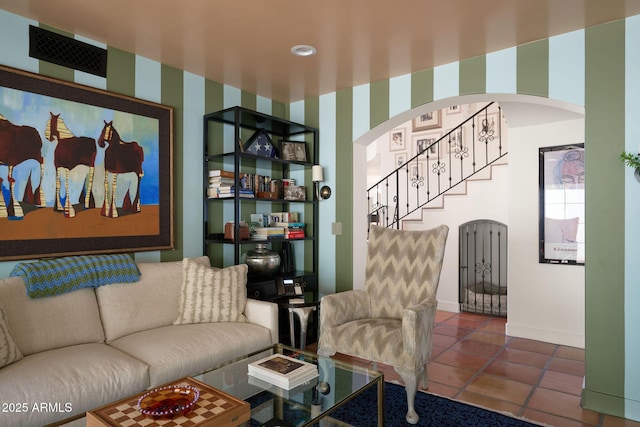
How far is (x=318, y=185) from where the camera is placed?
420cm

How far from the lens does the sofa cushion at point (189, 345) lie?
227 centimetres

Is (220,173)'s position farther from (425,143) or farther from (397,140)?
(397,140)

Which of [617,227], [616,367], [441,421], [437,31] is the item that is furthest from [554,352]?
[437,31]

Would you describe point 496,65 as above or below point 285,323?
above

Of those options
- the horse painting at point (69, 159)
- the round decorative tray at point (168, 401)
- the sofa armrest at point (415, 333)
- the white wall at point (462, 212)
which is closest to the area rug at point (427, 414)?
the sofa armrest at point (415, 333)

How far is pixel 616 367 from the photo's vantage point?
2631 mm

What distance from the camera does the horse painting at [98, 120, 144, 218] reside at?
3016 mm

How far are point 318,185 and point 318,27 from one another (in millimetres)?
1737

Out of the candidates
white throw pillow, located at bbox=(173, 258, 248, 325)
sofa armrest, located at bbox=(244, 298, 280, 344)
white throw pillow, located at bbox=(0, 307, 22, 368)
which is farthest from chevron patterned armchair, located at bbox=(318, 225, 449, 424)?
white throw pillow, located at bbox=(0, 307, 22, 368)

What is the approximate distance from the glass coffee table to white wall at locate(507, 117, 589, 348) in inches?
117

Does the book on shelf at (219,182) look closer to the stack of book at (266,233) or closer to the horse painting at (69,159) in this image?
the stack of book at (266,233)

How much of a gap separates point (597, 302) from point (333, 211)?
2298 millimetres

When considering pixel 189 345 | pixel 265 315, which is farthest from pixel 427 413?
pixel 189 345

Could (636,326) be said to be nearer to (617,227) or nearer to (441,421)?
(617,227)
